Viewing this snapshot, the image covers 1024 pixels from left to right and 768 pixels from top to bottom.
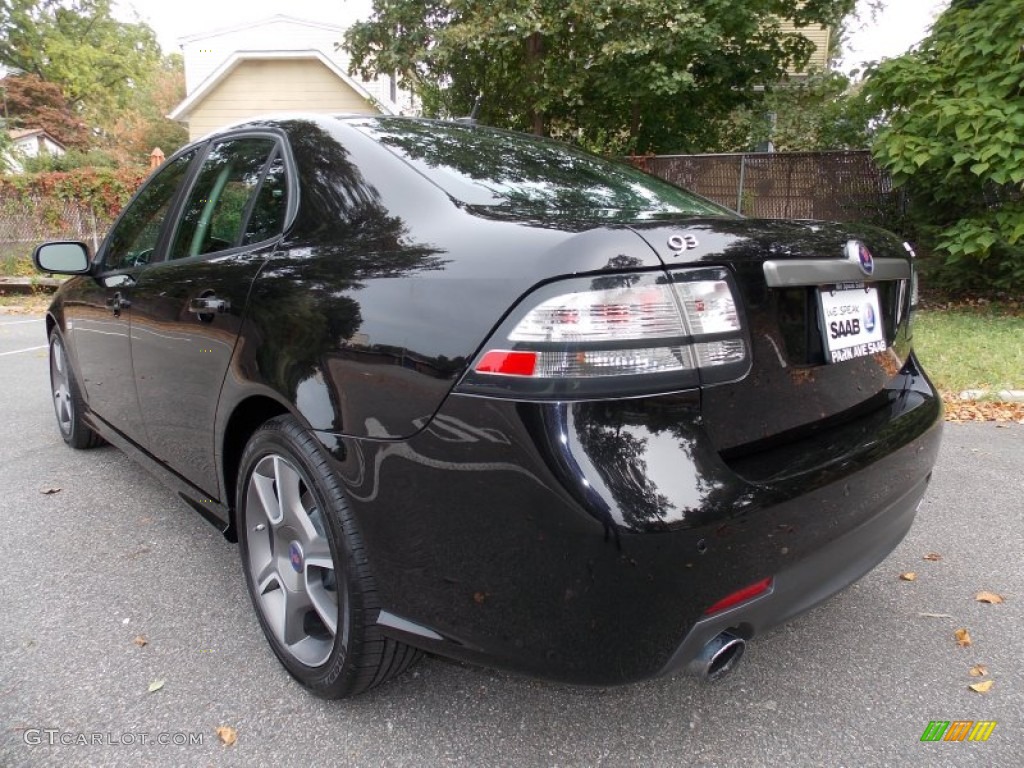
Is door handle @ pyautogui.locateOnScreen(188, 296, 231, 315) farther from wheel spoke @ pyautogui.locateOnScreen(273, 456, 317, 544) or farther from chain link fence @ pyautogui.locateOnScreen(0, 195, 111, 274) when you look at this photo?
chain link fence @ pyautogui.locateOnScreen(0, 195, 111, 274)

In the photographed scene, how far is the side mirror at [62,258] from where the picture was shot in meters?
3.17

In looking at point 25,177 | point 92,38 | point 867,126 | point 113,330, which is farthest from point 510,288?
point 92,38

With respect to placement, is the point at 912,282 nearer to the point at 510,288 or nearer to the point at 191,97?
the point at 510,288

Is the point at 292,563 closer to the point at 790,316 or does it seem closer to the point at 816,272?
the point at 790,316

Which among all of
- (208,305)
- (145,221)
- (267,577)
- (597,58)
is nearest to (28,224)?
(597,58)

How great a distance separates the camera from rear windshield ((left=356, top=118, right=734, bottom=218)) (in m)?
1.87

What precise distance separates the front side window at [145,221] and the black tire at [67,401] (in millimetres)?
875

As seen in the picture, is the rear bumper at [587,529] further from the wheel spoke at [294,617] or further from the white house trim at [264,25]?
the white house trim at [264,25]

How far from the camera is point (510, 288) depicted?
1.45m

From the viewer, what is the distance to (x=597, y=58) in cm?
1193

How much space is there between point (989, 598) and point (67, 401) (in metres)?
4.54

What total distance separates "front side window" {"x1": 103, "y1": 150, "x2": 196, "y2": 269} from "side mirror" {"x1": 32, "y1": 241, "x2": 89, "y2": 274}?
94 millimetres

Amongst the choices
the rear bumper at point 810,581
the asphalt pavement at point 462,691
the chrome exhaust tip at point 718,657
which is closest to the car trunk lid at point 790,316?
the rear bumper at point 810,581

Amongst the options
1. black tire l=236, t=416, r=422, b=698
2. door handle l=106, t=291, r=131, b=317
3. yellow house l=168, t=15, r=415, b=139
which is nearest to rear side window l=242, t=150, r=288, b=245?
black tire l=236, t=416, r=422, b=698
